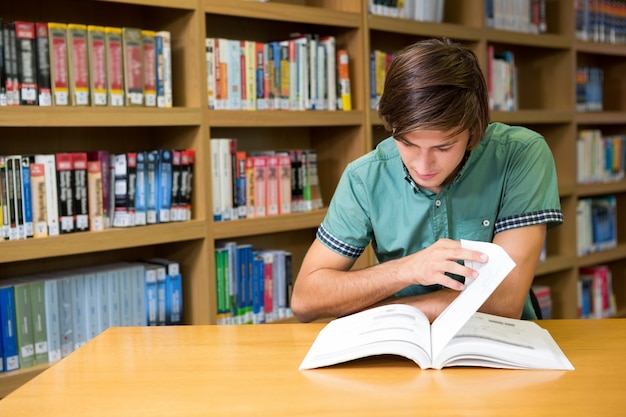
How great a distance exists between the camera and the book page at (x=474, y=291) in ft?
3.99

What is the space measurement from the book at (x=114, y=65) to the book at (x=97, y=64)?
12 mm

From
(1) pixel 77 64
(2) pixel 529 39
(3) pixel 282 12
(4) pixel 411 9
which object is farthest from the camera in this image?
(2) pixel 529 39

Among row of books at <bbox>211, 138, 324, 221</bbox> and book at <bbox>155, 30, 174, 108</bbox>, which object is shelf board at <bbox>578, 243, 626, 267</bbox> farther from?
book at <bbox>155, 30, 174, 108</bbox>

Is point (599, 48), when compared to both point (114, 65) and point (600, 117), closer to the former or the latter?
point (600, 117)

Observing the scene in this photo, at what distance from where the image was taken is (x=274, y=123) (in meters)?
2.79

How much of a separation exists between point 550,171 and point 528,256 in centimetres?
23

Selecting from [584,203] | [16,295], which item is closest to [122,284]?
[16,295]

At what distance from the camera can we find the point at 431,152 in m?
1.52

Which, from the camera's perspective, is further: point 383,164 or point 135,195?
point 135,195

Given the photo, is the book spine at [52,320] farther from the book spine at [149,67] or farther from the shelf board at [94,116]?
the book spine at [149,67]

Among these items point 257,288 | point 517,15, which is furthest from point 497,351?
point 517,15

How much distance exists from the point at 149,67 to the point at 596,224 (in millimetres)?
2733

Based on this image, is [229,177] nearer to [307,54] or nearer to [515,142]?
[307,54]

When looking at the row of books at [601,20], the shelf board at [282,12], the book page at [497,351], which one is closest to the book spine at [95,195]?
the shelf board at [282,12]
